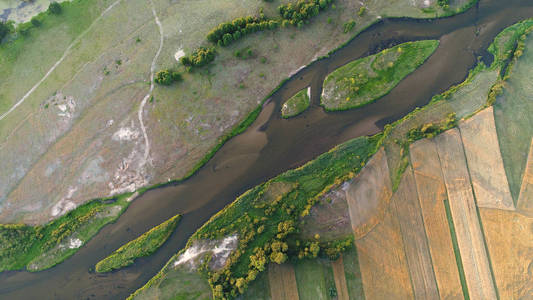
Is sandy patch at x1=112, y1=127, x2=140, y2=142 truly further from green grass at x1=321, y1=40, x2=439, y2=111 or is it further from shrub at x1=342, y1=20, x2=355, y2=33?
shrub at x1=342, y1=20, x2=355, y2=33

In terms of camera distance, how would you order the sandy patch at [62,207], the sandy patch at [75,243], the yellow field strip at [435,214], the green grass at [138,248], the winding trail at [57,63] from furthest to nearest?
the winding trail at [57,63] < the sandy patch at [62,207] < the sandy patch at [75,243] < the green grass at [138,248] < the yellow field strip at [435,214]

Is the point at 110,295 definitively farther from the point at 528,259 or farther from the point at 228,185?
the point at 528,259

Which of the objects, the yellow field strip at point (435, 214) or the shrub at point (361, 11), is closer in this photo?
the yellow field strip at point (435, 214)

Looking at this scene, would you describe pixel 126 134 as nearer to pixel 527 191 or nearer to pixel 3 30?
pixel 3 30

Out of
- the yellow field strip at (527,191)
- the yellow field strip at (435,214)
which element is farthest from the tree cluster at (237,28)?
the yellow field strip at (527,191)

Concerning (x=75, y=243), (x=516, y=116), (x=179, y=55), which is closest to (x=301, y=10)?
(x=179, y=55)

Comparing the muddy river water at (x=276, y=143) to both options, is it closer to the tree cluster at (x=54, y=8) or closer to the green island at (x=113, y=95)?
the green island at (x=113, y=95)

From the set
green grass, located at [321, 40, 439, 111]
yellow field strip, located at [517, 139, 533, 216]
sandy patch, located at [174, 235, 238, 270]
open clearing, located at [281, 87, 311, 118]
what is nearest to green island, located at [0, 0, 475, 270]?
open clearing, located at [281, 87, 311, 118]
